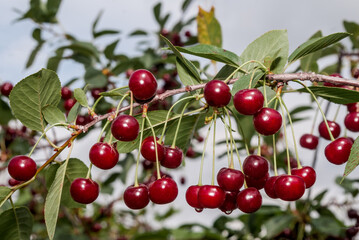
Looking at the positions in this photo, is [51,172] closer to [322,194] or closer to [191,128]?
[191,128]

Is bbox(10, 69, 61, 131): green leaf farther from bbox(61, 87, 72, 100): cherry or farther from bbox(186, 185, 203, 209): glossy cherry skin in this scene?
bbox(61, 87, 72, 100): cherry

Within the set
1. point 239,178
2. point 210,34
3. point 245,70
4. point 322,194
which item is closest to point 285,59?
point 245,70

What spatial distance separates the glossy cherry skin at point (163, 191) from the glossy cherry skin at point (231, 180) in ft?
0.60

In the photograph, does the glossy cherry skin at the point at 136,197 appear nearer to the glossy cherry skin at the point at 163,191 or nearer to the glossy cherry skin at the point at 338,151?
the glossy cherry skin at the point at 163,191

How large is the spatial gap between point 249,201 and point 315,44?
2.14ft

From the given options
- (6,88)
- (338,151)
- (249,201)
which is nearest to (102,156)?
(249,201)

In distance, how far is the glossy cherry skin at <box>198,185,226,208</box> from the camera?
4.74 feet

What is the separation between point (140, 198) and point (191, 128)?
475 mm

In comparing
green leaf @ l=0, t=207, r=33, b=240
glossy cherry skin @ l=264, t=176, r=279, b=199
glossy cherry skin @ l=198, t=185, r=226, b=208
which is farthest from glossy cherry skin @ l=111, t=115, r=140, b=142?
green leaf @ l=0, t=207, r=33, b=240

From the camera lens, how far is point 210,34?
8.44 feet

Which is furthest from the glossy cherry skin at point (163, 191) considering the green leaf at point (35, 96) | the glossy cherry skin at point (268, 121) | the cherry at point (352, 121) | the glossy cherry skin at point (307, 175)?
the cherry at point (352, 121)

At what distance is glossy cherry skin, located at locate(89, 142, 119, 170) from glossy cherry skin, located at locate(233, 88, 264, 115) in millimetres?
502

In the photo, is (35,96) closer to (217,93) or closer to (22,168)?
(22,168)

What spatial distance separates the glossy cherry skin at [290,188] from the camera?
4.58 feet
